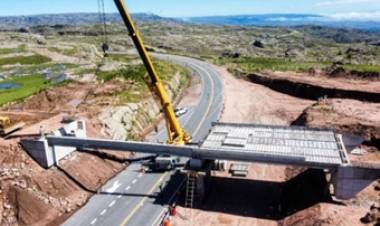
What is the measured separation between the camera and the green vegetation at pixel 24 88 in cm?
7181

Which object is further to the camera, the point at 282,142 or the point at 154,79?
the point at 154,79

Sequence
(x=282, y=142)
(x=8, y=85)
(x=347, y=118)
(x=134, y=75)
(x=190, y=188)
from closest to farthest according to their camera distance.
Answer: (x=190, y=188) < (x=282, y=142) < (x=347, y=118) < (x=134, y=75) < (x=8, y=85)

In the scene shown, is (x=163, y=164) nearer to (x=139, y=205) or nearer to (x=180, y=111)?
(x=139, y=205)

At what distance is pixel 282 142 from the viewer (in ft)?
136

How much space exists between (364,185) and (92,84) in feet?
182

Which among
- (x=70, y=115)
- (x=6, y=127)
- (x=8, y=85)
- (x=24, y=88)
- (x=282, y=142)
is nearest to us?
(x=282, y=142)

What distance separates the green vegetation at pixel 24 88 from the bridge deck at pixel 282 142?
42234 millimetres

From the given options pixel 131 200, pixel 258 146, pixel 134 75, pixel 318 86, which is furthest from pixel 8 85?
pixel 258 146

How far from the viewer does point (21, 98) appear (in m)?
Answer: 70.8

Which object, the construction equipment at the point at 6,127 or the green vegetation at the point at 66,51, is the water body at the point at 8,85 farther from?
the green vegetation at the point at 66,51

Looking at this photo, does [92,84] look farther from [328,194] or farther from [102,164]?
[328,194]

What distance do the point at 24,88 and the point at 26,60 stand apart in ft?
150

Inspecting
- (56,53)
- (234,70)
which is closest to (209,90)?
(234,70)

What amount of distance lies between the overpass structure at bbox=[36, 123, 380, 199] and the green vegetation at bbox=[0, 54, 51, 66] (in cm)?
8629
